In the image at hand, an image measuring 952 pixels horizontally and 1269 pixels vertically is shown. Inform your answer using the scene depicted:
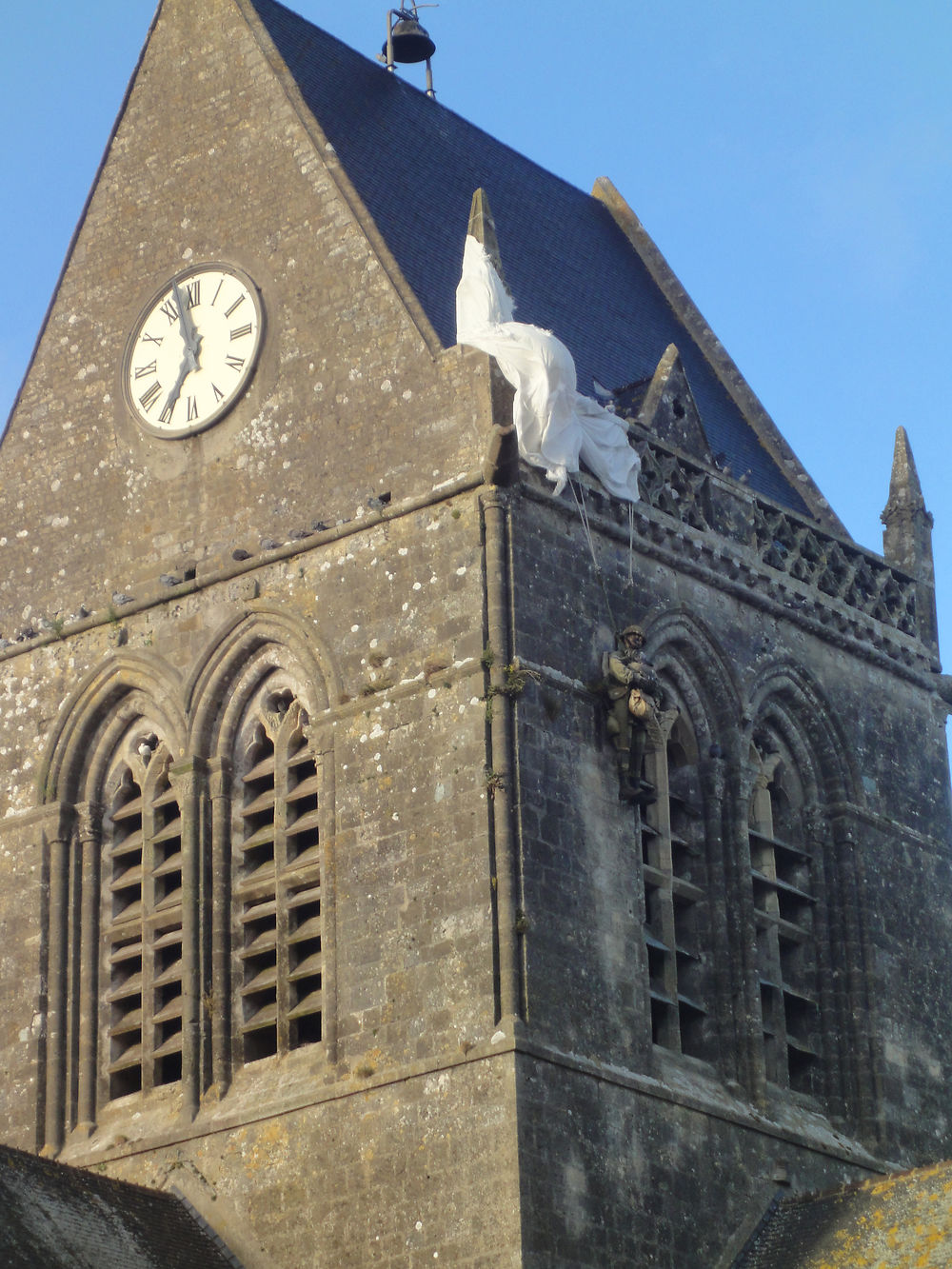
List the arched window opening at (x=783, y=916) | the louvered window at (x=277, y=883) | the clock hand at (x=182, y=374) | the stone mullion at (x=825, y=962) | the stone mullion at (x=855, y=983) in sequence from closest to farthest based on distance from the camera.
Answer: the louvered window at (x=277, y=883)
the arched window opening at (x=783, y=916)
the stone mullion at (x=855, y=983)
the stone mullion at (x=825, y=962)
the clock hand at (x=182, y=374)

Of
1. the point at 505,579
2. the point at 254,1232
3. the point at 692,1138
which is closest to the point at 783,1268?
the point at 692,1138

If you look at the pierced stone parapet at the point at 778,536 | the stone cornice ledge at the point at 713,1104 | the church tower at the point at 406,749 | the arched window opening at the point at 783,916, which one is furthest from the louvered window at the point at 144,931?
the arched window opening at the point at 783,916

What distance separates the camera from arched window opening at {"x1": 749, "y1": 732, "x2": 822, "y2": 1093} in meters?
31.6

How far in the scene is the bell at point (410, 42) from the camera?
3928cm

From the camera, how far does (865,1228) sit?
28.5 meters

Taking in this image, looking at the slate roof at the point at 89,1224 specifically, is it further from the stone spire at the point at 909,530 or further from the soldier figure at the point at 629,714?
the stone spire at the point at 909,530

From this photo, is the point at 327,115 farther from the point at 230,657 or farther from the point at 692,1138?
the point at 692,1138

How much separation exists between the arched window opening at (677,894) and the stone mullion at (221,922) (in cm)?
398

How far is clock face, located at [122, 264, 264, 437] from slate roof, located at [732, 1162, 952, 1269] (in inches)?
391

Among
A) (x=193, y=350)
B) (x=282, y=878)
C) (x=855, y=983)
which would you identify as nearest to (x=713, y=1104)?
(x=855, y=983)

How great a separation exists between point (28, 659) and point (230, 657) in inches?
111

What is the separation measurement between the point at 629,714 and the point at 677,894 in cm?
229

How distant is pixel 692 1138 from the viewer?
2894 centimetres

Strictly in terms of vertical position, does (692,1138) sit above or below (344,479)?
below
